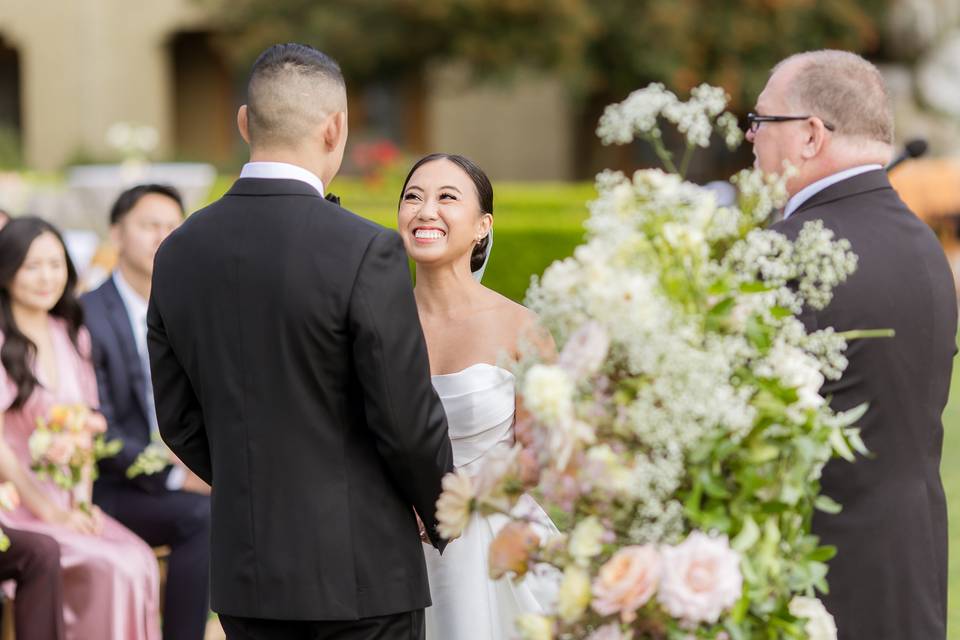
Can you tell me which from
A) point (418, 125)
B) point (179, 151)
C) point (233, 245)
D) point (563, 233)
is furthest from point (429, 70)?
point (233, 245)

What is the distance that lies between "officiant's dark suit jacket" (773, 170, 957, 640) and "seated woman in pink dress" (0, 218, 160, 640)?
8.85ft

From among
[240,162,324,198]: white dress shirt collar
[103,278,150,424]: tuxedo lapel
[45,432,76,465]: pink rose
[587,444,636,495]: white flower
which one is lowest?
[587,444,636,495]: white flower

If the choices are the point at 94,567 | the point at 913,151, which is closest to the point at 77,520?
the point at 94,567

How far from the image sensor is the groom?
2867 mm

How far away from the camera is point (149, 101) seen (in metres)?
26.0

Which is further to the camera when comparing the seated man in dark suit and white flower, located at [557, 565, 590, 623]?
the seated man in dark suit

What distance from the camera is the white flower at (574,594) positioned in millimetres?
2336

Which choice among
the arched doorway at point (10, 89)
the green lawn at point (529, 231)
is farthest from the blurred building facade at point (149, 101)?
the green lawn at point (529, 231)

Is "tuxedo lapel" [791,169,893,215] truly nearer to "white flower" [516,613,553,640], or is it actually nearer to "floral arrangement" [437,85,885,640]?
"floral arrangement" [437,85,885,640]

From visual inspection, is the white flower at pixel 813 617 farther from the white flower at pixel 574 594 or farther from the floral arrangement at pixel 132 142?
the floral arrangement at pixel 132 142

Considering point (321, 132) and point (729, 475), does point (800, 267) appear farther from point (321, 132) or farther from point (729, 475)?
point (321, 132)

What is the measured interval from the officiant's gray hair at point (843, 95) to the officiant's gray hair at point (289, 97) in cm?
117

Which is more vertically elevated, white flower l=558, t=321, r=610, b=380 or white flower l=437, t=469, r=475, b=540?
white flower l=558, t=321, r=610, b=380

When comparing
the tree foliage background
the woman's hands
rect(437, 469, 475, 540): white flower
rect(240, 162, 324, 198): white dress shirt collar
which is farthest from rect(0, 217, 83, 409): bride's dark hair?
the tree foliage background
